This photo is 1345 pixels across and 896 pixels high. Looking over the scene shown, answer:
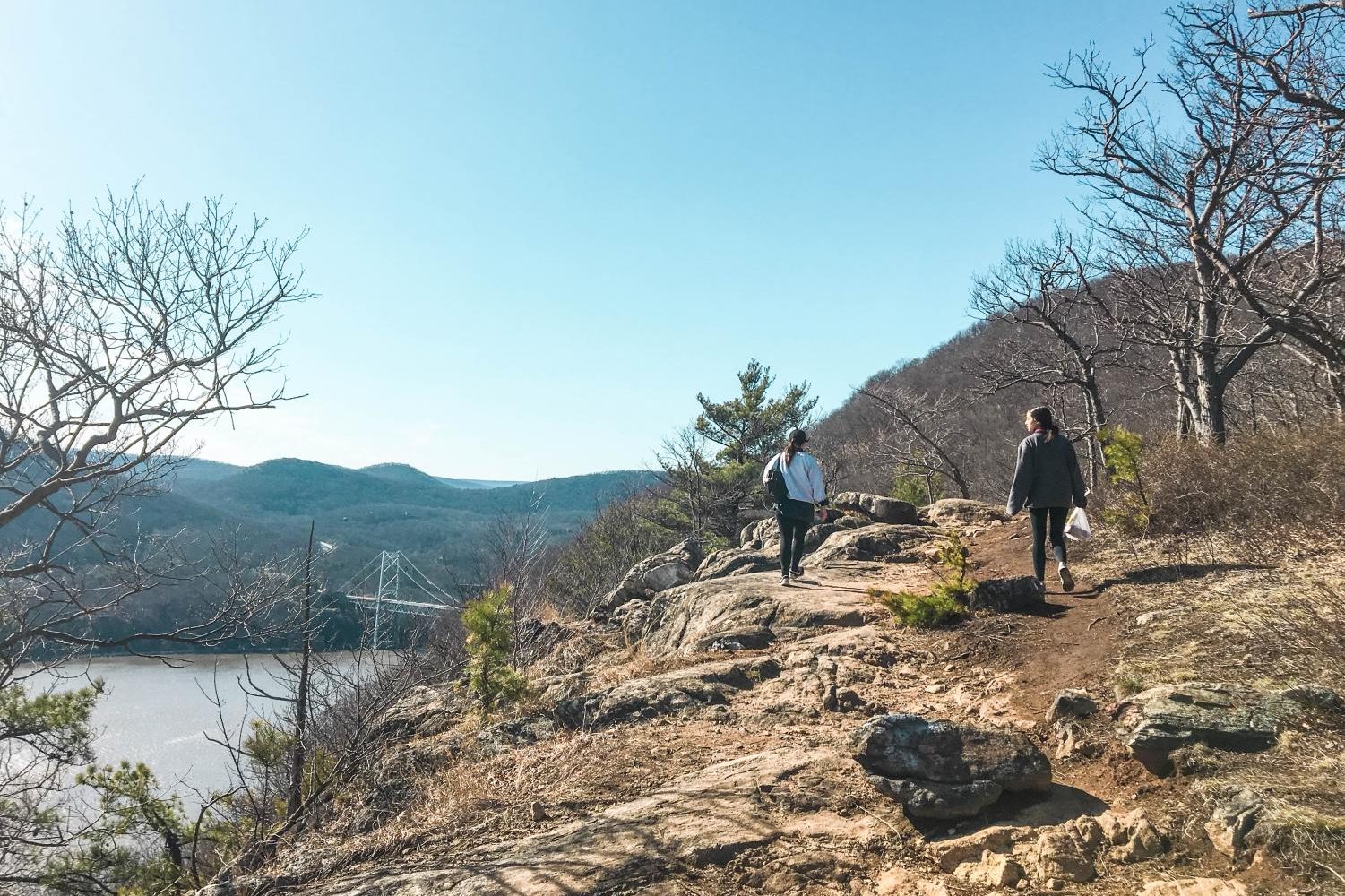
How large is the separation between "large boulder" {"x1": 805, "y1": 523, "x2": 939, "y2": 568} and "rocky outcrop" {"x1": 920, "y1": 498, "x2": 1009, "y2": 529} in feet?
5.71

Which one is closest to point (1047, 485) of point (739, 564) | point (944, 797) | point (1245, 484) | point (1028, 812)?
point (1245, 484)

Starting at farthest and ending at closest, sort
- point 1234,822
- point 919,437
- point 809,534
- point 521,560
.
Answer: point 919,437
point 521,560
point 809,534
point 1234,822

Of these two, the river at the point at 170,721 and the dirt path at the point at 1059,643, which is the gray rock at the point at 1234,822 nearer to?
the dirt path at the point at 1059,643

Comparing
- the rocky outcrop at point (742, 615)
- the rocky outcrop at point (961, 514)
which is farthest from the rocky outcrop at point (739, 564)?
the rocky outcrop at point (961, 514)

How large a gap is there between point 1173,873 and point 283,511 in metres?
136

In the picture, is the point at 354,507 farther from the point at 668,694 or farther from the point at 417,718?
the point at 668,694

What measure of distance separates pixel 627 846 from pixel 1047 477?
4916mm

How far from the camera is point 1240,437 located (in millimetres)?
8031

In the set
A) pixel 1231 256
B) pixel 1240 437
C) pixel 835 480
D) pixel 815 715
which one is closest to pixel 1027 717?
pixel 815 715

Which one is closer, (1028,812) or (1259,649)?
(1028,812)

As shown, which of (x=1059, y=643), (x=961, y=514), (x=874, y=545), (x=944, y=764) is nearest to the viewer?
(x=944, y=764)

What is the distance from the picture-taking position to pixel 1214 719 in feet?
10.2

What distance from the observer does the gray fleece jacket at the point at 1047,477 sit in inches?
247

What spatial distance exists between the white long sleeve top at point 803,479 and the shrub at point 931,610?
203 cm
